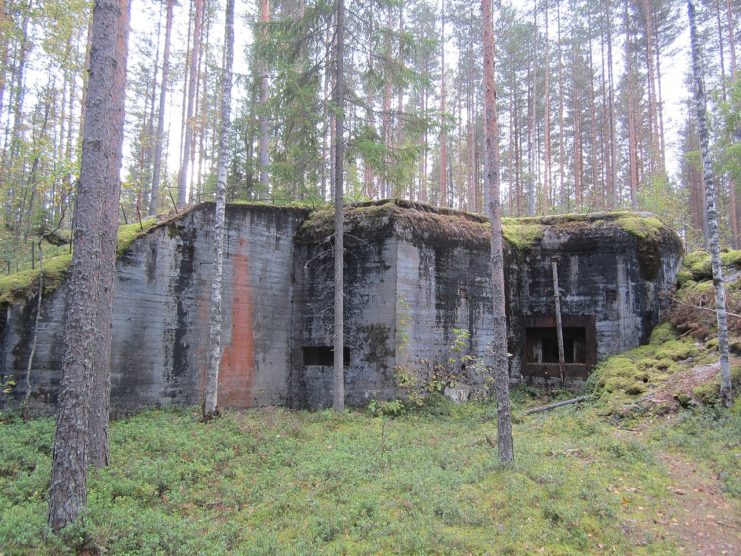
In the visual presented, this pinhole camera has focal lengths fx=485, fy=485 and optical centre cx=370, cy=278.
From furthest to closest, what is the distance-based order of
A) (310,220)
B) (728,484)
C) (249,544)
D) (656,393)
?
(310,220)
(656,393)
(728,484)
(249,544)

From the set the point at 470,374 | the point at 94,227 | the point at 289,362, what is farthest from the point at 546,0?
the point at 94,227

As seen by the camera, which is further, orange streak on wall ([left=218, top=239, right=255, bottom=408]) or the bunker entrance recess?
the bunker entrance recess

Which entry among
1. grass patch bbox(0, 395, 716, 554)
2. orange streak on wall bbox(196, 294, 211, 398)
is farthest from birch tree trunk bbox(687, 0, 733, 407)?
orange streak on wall bbox(196, 294, 211, 398)

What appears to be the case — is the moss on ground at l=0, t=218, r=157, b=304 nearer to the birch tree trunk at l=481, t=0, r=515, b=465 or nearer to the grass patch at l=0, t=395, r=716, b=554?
the grass patch at l=0, t=395, r=716, b=554

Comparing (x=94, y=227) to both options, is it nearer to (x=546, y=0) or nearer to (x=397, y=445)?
(x=397, y=445)

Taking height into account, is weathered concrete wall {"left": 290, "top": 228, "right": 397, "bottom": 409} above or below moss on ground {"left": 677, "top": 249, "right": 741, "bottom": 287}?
below

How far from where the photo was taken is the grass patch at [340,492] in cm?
438

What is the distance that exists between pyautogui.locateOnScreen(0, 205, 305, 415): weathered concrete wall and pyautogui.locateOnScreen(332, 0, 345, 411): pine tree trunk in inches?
73.5

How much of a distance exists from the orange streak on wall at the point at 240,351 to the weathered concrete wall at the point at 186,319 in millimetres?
21

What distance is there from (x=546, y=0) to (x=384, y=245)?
14.2m

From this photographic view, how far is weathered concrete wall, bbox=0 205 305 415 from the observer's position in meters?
8.39

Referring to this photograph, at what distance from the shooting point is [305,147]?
411 inches

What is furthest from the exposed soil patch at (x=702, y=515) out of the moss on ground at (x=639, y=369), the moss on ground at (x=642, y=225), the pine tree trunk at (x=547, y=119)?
the pine tree trunk at (x=547, y=119)

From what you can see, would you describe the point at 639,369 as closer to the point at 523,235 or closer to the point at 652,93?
the point at 523,235
